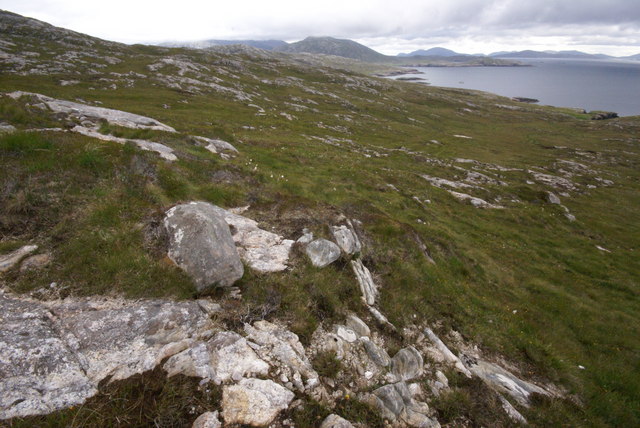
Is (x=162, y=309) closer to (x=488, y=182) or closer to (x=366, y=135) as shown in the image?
(x=488, y=182)

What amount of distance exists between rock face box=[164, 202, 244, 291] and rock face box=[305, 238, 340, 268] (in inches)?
125

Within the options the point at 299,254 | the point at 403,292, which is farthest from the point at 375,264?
the point at 299,254

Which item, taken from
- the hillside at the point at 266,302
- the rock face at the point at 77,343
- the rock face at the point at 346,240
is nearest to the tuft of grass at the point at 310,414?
the hillside at the point at 266,302

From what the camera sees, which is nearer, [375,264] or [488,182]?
[375,264]

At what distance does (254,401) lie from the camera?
217 inches

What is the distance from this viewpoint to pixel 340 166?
34.1 metres

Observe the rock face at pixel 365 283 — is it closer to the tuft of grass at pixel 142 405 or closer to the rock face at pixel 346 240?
the rock face at pixel 346 240

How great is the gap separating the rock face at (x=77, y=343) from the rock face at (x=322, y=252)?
4.84 metres

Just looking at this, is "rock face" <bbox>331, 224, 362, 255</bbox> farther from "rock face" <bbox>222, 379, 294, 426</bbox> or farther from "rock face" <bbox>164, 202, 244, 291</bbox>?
"rock face" <bbox>222, 379, 294, 426</bbox>

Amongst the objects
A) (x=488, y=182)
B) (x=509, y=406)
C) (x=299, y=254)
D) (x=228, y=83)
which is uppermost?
(x=228, y=83)

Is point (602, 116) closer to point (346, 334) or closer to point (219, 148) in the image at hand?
point (219, 148)

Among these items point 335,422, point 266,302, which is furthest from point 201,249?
point 335,422

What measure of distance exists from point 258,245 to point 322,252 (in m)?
2.53

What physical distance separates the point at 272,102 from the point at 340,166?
61.6 meters
